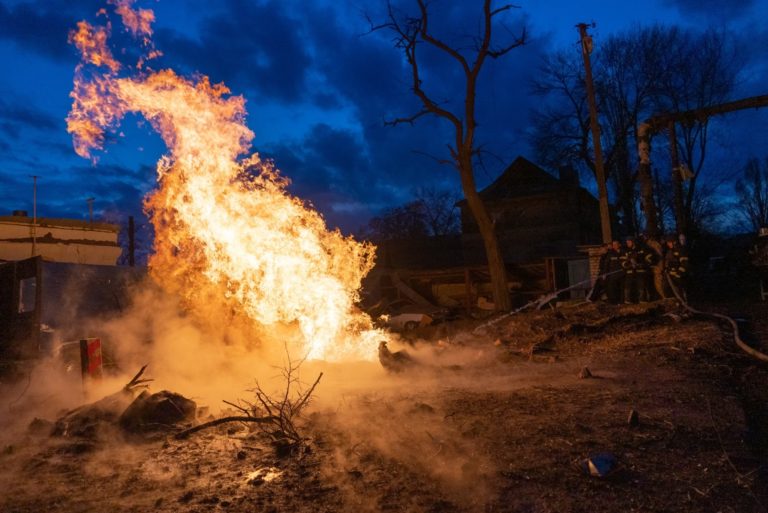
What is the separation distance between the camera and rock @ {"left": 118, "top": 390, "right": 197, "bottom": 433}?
6141 mm

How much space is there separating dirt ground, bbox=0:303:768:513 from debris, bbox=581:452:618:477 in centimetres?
5

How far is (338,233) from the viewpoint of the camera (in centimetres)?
1101

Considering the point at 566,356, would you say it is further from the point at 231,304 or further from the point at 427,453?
the point at 231,304

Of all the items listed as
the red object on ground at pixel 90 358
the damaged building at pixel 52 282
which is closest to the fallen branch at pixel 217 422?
the red object on ground at pixel 90 358

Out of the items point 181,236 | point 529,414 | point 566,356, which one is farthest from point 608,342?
point 181,236

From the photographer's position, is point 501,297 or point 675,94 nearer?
point 501,297

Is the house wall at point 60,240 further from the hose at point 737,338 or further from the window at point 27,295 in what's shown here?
the hose at point 737,338

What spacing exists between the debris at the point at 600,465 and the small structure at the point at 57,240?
72.6 ft

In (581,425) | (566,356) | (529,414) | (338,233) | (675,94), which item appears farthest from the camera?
(675,94)

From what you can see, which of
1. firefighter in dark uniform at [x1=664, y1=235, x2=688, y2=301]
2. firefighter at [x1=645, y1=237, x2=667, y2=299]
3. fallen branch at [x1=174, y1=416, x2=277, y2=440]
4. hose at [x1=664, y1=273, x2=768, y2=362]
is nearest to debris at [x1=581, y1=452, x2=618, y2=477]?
fallen branch at [x1=174, y1=416, x2=277, y2=440]

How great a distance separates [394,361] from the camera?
9.51 meters

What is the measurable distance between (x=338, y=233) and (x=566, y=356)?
5.03 m

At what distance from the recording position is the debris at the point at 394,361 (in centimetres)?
933

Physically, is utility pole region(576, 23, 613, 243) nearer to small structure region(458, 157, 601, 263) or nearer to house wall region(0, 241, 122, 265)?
small structure region(458, 157, 601, 263)
